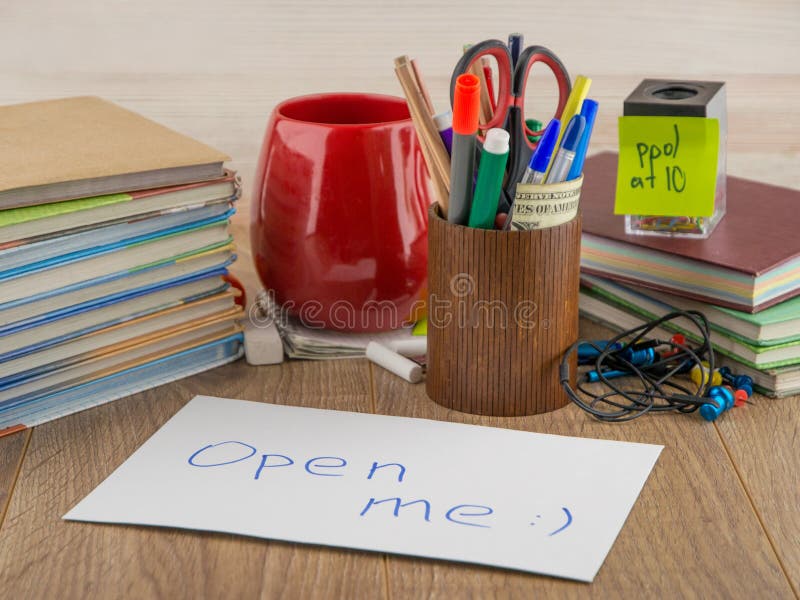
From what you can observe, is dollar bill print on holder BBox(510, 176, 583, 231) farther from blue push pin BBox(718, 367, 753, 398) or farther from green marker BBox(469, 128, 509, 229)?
blue push pin BBox(718, 367, 753, 398)

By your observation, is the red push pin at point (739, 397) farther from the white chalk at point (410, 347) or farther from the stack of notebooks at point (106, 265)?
the stack of notebooks at point (106, 265)

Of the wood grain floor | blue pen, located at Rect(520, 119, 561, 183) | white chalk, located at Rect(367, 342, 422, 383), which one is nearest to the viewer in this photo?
the wood grain floor

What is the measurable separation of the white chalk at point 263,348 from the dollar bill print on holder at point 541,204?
0.21m

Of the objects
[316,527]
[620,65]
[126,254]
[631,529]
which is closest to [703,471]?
[631,529]

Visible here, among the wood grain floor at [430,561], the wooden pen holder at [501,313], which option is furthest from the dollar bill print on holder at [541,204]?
the wood grain floor at [430,561]

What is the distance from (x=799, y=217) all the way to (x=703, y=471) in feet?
0.91

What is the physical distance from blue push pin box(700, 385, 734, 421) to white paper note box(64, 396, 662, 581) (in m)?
0.06

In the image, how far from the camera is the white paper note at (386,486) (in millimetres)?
489

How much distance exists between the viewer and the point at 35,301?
1.98ft

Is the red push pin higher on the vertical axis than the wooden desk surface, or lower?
lower

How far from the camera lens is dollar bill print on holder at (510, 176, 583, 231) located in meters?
0.58

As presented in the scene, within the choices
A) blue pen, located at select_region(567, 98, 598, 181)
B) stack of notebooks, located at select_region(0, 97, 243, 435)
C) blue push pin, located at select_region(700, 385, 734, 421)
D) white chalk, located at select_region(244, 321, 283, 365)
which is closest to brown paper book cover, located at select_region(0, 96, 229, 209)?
stack of notebooks, located at select_region(0, 97, 243, 435)

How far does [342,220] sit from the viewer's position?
69 centimetres

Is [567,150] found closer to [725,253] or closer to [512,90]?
[512,90]
